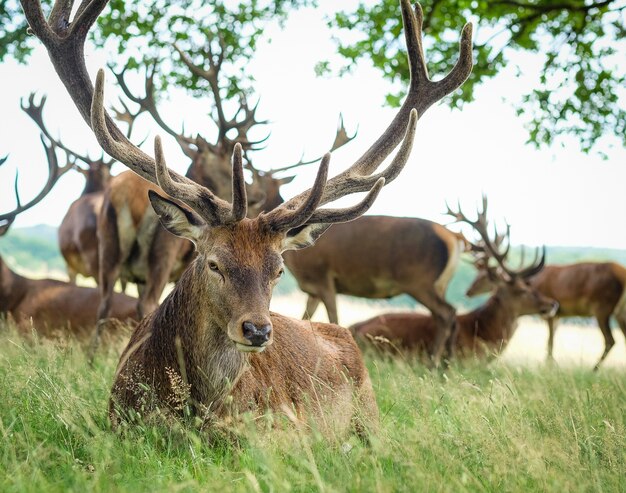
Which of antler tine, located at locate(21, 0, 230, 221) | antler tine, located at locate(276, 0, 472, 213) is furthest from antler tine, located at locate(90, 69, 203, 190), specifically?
antler tine, located at locate(276, 0, 472, 213)

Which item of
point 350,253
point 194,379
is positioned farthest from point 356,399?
point 350,253

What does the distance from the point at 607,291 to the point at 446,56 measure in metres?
5.56

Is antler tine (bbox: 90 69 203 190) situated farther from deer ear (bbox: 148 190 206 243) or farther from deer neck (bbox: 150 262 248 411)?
deer neck (bbox: 150 262 248 411)

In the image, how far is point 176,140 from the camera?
29.0 ft

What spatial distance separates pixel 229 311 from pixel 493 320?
7.98 metres

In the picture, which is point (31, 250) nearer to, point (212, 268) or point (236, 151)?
point (212, 268)

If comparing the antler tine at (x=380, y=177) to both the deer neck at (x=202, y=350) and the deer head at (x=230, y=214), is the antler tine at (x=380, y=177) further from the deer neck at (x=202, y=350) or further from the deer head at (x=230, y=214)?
the deer neck at (x=202, y=350)

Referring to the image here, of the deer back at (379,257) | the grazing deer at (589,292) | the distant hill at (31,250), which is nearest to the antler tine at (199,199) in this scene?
the deer back at (379,257)

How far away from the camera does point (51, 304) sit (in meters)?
8.96

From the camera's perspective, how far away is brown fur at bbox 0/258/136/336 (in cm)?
856

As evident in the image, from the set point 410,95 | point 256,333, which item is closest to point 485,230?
point 410,95

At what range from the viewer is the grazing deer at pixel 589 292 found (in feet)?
46.0

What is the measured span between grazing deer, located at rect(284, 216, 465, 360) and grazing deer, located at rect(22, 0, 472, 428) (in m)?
5.58

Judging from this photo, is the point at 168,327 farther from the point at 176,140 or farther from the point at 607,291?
the point at 607,291
